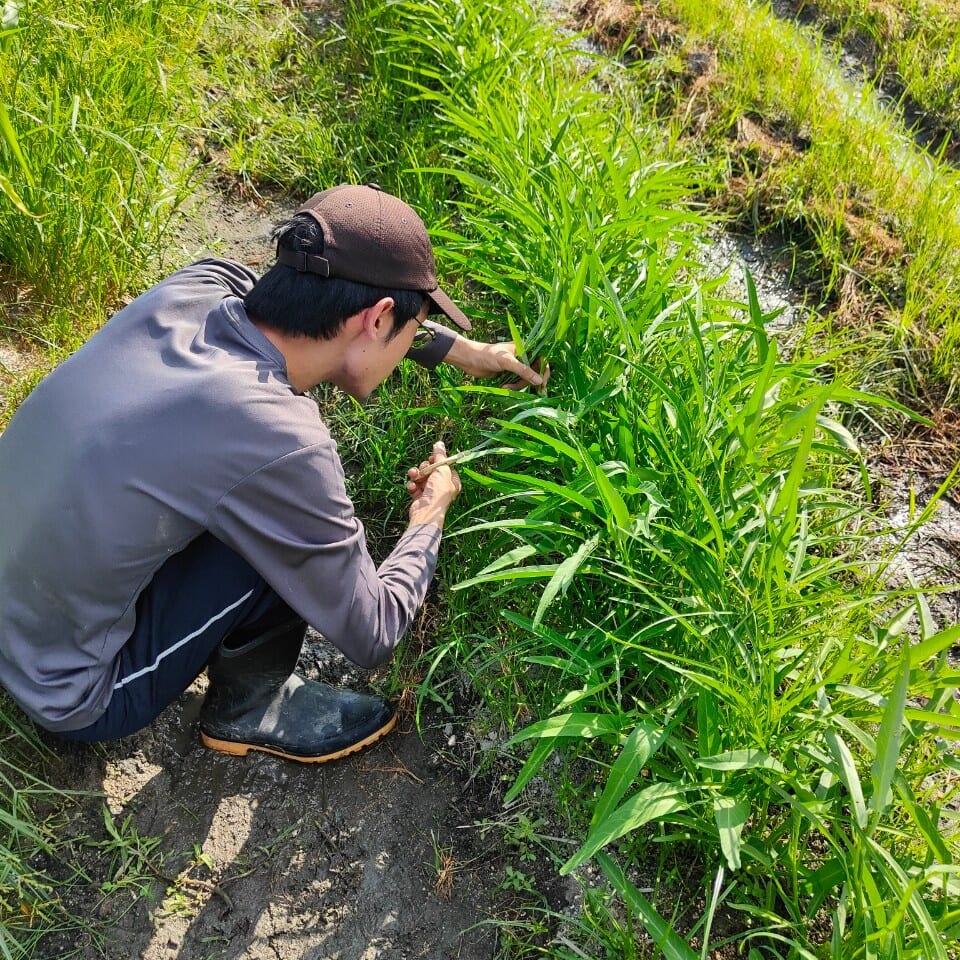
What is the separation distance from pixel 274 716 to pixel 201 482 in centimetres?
68

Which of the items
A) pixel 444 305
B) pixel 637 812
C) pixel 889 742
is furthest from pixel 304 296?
pixel 889 742

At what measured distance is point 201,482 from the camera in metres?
1.37

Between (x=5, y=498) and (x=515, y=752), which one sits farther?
(x=515, y=752)

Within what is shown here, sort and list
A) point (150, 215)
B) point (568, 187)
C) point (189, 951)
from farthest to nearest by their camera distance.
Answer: point (150, 215)
point (568, 187)
point (189, 951)

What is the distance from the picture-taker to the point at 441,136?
113 inches

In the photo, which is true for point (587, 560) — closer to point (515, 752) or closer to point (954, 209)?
point (515, 752)

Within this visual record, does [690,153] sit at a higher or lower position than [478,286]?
higher

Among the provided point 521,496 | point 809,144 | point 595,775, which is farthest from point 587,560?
point 809,144

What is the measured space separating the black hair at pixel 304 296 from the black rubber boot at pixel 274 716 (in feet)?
2.12

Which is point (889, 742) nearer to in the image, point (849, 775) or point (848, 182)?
point (849, 775)

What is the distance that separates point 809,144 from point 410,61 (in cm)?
151

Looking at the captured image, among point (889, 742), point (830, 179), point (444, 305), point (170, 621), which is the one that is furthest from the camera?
point (830, 179)

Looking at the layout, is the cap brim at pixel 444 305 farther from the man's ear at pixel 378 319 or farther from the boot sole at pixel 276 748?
the boot sole at pixel 276 748

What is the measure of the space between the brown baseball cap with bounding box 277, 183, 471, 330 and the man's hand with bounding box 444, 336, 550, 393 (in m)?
0.43
